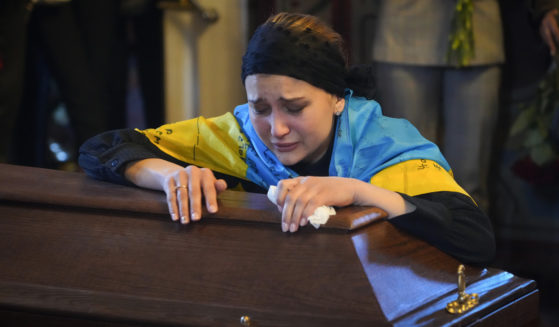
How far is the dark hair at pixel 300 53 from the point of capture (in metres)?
1.93

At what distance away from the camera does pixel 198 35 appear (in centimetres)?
432

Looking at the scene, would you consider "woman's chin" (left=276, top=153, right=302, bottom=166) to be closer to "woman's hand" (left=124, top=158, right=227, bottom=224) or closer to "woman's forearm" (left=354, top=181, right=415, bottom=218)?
"woman's hand" (left=124, top=158, right=227, bottom=224)

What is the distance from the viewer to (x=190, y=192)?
1.65 metres

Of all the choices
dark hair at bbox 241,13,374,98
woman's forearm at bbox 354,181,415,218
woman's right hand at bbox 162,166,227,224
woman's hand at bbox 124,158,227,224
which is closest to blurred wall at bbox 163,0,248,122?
dark hair at bbox 241,13,374,98

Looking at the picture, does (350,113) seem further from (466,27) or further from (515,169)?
(515,169)

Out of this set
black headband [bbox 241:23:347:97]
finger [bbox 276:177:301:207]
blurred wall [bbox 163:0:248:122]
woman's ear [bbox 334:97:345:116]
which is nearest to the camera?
finger [bbox 276:177:301:207]

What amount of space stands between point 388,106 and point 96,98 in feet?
4.87

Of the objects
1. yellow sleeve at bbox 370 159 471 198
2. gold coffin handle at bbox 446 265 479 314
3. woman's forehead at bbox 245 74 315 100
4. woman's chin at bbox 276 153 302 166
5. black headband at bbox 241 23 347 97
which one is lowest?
gold coffin handle at bbox 446 265 479 314

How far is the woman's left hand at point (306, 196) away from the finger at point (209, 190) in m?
0.14

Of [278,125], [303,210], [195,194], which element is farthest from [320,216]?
[278,125]

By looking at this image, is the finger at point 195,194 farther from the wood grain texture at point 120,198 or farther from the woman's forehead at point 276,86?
the woman's forehead at point 276,86

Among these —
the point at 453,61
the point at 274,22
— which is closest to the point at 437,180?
the point at 274,22

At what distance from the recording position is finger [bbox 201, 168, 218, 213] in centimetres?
162

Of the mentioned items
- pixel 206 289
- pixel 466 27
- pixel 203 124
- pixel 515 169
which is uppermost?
pixel 466 27
